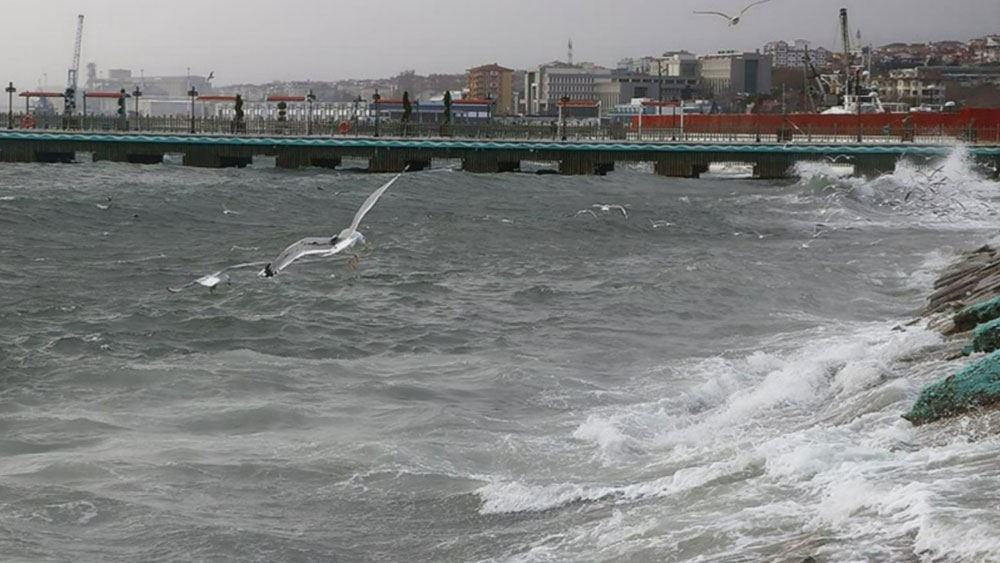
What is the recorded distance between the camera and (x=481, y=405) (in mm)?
16406

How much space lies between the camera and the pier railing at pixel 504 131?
71.6 meters

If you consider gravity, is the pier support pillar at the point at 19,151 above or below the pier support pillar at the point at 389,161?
above

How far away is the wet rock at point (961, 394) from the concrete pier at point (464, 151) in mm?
53574

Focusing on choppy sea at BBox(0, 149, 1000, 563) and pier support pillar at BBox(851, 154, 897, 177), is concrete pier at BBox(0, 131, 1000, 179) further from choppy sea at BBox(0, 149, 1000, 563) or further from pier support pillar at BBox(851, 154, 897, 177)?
choppy sea at BBox(0, 149, 1000, 563)

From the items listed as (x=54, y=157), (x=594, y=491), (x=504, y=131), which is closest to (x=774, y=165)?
(x=504, y=131)

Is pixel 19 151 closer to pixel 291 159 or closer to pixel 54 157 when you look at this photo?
pixel 54 157

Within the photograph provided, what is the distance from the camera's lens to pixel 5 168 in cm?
6069

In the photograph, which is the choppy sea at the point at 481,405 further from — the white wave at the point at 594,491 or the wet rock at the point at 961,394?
the wet rock at the point at 961,394

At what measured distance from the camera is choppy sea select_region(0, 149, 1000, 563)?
34.5ft

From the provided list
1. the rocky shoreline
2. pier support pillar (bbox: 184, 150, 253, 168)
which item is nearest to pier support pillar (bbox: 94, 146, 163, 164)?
pier support pillar (bbox: 184, 150, 253, 168)

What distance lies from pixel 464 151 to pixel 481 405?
4920cm

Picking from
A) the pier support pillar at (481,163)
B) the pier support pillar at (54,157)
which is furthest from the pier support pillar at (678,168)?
the pier support pillar at (54,157)

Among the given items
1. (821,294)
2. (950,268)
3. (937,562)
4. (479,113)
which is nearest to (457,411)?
(937,562)

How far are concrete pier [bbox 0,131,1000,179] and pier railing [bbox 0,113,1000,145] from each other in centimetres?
300
